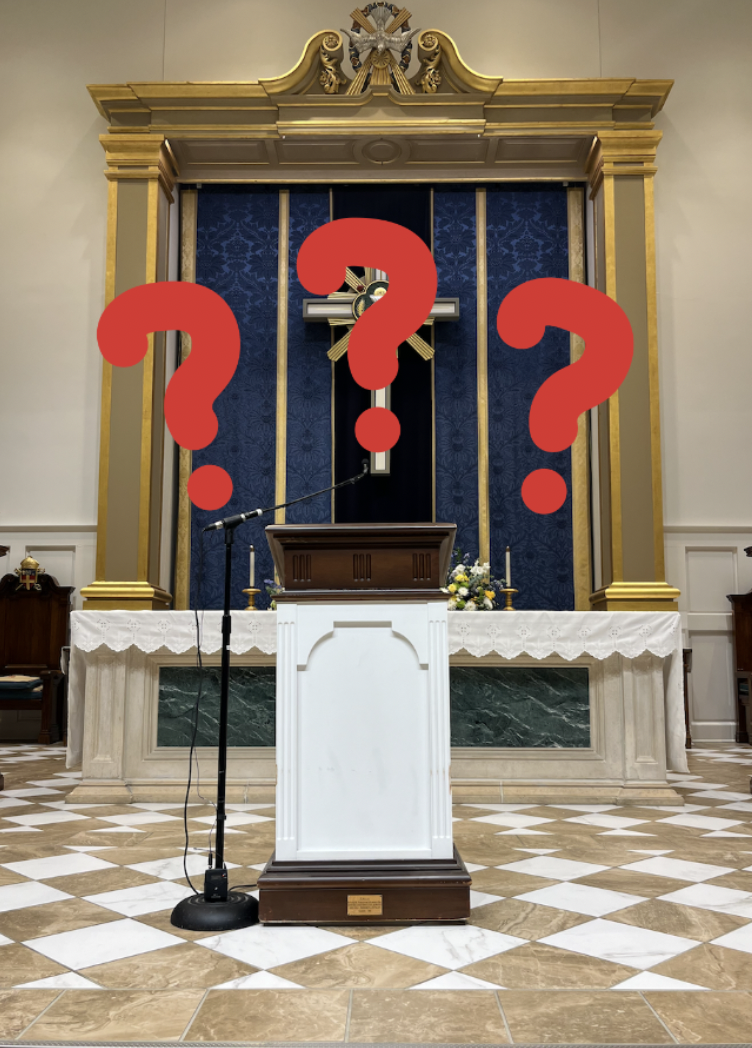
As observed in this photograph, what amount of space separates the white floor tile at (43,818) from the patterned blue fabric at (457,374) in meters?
3.00

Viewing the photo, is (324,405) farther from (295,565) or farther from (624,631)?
(295,565)

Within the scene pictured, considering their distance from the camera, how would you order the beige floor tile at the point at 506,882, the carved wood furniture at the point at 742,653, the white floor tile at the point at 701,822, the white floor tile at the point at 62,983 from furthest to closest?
the carved wood furniture at the point at 742,653 → the white floor tile at the point at 701,822 → the beige floor tile at the point at 506,882 → the white floor tile at the point at 62,983

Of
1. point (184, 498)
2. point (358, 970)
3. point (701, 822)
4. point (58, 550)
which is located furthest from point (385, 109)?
point (358, 970)

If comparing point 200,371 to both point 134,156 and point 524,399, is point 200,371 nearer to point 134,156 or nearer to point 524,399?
point 134,156

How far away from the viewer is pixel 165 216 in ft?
19.1

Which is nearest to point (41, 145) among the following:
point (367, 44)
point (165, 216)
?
point (165, 216)

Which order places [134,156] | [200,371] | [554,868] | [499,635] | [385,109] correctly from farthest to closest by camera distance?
[200,371]
[385,109]
[134,156]
[499,635]
[554,868]

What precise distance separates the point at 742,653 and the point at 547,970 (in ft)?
17.5

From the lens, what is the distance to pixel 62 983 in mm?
1910

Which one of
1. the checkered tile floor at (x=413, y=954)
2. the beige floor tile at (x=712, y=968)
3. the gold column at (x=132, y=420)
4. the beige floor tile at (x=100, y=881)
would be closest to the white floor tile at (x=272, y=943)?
the checkered tile floor at (x=413, y=954)

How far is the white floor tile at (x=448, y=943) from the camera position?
2.09m

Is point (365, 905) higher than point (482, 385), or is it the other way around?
point (482, 385)

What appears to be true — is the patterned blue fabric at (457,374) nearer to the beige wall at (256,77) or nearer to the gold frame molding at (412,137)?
the gold frame molding at (412,137)

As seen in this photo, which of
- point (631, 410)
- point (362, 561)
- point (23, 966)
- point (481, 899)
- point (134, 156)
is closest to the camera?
point (23, 966)
